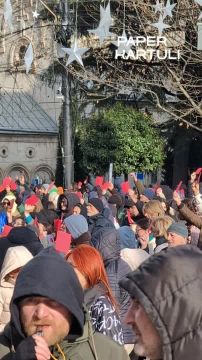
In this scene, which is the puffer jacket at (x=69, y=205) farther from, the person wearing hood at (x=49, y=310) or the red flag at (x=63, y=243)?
the person wearing hood at (x=49, y=310)

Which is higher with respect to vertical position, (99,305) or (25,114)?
(25,114)

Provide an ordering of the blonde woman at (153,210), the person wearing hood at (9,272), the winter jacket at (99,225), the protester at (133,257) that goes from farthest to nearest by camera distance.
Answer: the blonde woman at (153,210)
the winter jacket at (99,225)
the protester at (133,257)
the person wearing hood at (9,272)

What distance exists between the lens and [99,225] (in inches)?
298

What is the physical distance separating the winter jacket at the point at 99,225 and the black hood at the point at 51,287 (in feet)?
9.63

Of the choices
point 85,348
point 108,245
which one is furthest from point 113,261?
point 85,348

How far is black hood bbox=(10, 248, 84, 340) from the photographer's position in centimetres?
261

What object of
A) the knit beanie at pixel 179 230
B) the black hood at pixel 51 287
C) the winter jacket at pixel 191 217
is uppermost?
the black hood at pixel 51 287

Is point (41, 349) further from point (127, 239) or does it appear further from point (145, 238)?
point (145, 238)

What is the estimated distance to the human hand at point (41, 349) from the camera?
96.3 inches

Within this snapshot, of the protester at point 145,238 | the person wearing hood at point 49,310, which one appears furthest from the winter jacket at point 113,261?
the person wearing hood at point 49,310

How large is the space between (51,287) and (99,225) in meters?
4.96

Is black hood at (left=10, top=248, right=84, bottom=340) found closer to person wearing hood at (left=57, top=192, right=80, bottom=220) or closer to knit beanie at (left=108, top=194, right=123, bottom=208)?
person wearing hood at (left=57, top=192, right=80, bottom=220)

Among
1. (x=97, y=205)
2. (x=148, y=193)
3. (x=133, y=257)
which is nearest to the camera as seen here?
(x=133, y=257)

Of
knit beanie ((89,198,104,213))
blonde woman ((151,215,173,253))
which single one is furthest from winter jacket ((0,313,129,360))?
knit beanie ((89,198,104,213))
